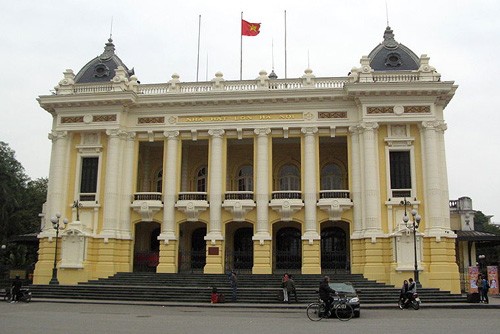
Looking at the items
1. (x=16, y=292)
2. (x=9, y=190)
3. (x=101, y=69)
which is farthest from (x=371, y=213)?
(x=9, y=190)

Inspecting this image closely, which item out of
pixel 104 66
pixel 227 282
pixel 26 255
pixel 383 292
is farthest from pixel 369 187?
pixel 26 255

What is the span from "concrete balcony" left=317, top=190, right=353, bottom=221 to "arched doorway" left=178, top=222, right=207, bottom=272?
8.52 m

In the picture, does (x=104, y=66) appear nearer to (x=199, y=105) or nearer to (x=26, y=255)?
(x=199, y=105)

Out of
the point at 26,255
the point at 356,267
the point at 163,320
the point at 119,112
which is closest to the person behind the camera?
the point at 163,320

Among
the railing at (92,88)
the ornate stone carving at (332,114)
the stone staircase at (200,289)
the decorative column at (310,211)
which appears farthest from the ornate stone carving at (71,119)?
the ornate stone carving at (332,114)

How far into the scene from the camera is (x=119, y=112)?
34.7 metres

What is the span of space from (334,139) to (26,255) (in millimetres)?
39148

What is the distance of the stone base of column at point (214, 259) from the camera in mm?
32750

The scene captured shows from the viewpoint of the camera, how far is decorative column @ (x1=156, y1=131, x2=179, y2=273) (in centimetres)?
3331

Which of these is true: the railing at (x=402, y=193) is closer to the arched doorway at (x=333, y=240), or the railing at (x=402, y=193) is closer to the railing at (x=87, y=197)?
the arched doorway at (x=333, y=240)

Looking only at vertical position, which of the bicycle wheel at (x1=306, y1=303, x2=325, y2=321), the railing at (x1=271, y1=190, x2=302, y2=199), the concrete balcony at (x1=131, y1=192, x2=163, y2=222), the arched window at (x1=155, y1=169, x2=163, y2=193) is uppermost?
the arched window at (x1=155, y1=169, x2=163, y2=193)

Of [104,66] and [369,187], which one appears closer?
[369,187]

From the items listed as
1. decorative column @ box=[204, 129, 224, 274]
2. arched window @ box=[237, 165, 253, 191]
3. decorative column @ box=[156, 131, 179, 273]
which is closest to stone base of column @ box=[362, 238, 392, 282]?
decorative column @ box=[204, 129, 224, 274]

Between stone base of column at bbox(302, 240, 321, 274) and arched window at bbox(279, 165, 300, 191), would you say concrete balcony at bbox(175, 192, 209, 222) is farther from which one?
stone base of column at bbox(302, 240, 321, 274)
